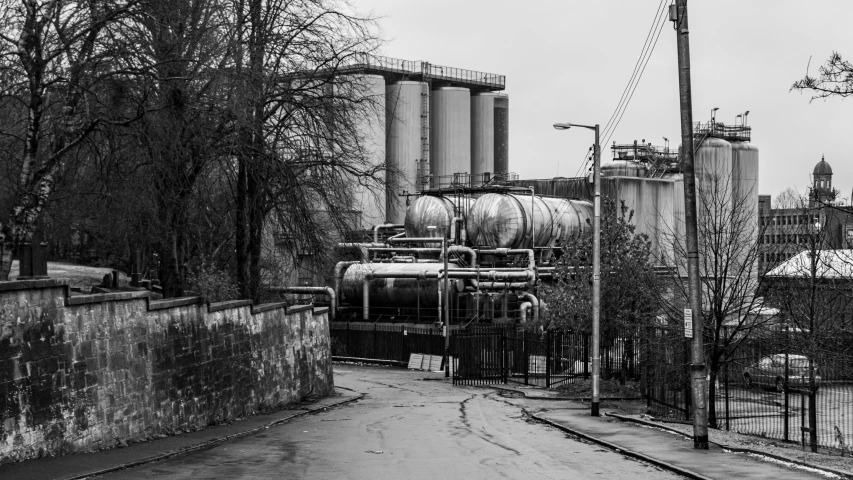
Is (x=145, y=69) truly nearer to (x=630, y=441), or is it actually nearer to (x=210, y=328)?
(x=210, y=328)

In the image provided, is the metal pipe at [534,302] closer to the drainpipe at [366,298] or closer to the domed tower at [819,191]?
the drainpipe at [366,298]

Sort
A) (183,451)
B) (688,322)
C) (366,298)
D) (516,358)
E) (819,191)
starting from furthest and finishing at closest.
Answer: (366,298), (516,358), (819,191), (688,322), (183,451)

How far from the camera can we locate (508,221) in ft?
177

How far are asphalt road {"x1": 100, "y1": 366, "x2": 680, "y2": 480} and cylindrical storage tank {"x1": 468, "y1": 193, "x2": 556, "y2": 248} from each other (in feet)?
90.7

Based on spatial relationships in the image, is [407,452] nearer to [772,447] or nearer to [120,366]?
[120,366]

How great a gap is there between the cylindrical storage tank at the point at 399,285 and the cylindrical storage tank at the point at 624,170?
64.0 ft

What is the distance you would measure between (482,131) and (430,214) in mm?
22620

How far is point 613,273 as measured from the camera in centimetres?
3300

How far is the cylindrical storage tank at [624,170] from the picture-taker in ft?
223

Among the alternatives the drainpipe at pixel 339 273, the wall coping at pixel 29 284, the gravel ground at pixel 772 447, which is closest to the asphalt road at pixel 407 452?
the gravel ground at pixel 772 447

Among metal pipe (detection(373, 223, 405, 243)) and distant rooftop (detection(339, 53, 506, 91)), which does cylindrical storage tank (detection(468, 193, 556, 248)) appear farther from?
distant rooftop (detection(339, 53, 506, 91))

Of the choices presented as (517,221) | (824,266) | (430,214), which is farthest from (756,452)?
(430,214)

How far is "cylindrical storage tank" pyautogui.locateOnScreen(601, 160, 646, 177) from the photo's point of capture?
6788 centimetres

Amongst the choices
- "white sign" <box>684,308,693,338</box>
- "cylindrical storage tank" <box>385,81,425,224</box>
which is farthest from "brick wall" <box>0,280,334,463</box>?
"cylindrical storage tank" <box>385,81,425,224</box>
